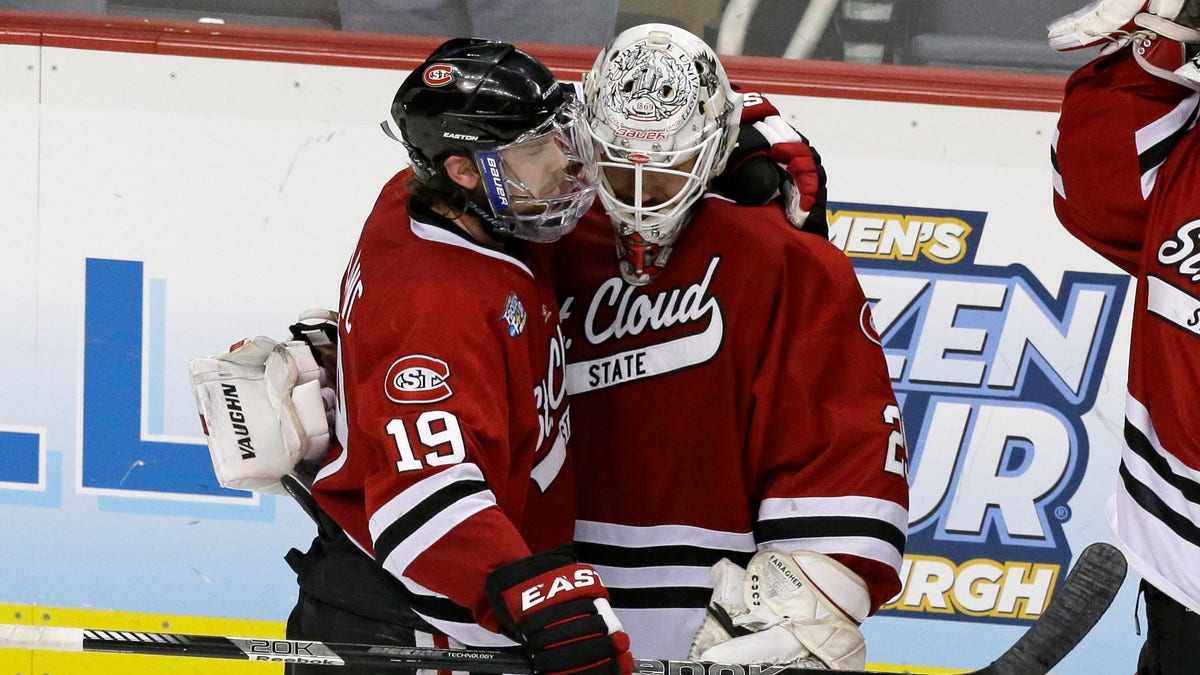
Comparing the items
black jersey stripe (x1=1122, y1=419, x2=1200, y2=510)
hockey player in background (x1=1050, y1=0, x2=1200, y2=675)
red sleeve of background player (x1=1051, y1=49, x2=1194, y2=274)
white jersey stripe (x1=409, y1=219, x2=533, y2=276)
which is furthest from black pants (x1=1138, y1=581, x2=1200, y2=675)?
white jersey stripe (x1=409, y1=219, x2=533, y2=276)

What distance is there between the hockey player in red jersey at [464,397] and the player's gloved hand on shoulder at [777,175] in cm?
23

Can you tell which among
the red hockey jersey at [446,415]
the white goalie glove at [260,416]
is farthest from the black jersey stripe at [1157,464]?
the white goalie glove at [260,416]

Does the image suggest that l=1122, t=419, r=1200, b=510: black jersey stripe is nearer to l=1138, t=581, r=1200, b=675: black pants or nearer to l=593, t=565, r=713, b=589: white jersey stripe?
l=1138, t=581, r=1200, b=675: black pants

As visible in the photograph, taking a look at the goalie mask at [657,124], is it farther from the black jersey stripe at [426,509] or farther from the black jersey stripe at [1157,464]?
the black jersey stripe at [1157,464]

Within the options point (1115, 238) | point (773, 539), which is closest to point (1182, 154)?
point (1115, 238)

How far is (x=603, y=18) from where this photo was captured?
8.24ft

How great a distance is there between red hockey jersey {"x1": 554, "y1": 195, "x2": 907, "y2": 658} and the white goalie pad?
13.6 inches

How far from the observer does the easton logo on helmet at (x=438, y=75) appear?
166 centimetres

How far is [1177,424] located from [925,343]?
3.44 feet

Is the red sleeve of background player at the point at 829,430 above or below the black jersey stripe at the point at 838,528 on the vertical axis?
above

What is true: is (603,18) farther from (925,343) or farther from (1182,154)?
(1182,154)

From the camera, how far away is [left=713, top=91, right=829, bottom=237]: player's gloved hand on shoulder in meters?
1.82

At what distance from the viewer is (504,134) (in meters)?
1.66

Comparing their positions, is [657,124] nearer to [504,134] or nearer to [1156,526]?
[504,134]
